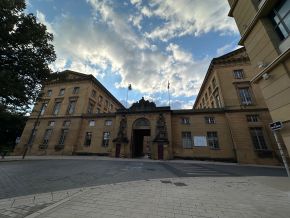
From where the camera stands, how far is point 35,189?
5.70 meters

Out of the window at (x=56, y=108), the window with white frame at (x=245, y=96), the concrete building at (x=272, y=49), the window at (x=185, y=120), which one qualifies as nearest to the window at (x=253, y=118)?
the window with white frame at (x=245, y=96)

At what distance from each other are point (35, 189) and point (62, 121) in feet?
92.4

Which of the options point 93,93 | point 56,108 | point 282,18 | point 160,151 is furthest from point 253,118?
point 56,108

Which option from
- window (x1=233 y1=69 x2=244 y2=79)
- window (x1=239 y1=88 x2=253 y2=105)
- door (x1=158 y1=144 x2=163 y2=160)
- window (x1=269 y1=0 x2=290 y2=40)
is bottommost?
door (x1=158 y1=144 x2=163 y2=160)

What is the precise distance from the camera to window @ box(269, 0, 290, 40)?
18.2ft

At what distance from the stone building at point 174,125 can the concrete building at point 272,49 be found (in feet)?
53.8

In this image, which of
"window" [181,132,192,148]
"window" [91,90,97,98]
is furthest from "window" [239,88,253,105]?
"window" [91,90,97,98]

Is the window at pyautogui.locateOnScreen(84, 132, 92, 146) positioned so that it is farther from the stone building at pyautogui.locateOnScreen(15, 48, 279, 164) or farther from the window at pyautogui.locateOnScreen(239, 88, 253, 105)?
the window at pyautogui.locateOnScreen(239, 88, 253, 105)

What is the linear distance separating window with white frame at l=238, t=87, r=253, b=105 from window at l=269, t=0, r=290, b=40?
20135 millimetres

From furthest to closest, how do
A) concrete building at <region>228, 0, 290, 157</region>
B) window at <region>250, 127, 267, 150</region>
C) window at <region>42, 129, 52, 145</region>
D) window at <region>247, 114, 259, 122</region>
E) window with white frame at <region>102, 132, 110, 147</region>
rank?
1. window at <region>42, 129, 52, 145</region>
2. window with white frame at <region>102, 132, 110, 147</region>
3. window at <region>247, 114, 259, 122</region>
4. window at <region>250, 127, 267, 150</region>
5. concrete building at <region>228, 0, 290, 157</region>

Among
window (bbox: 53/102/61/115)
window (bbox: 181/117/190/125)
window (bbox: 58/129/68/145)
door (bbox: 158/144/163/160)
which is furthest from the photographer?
window (bbox: 53/102/61/115)

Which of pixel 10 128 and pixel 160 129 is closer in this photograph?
pixel 160 129

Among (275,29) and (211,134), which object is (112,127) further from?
(275,29)

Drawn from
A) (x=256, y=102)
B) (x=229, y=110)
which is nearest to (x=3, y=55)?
(x=229, y=110)
